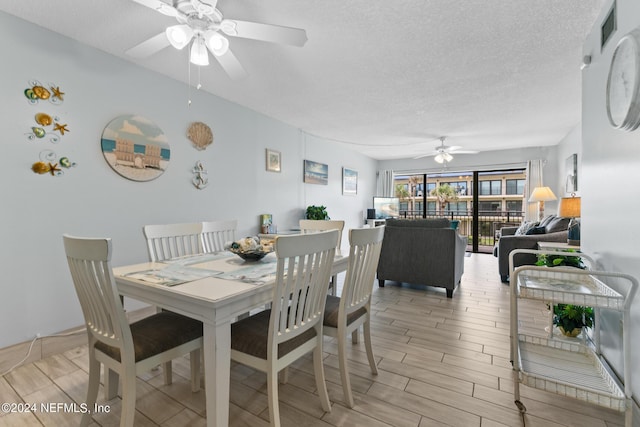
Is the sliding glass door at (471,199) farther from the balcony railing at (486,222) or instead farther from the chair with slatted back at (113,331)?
the chair with slatted back at (113,331)

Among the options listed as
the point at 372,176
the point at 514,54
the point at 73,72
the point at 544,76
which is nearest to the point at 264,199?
the point at 73,72

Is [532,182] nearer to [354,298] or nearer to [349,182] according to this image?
[349,182]

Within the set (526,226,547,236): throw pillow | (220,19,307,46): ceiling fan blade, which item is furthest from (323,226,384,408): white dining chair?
(526,226,547,236): throw pillow

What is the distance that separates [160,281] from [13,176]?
1628 mm

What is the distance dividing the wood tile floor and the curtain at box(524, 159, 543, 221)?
15.4ft

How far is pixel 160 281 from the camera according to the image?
4.53 feet

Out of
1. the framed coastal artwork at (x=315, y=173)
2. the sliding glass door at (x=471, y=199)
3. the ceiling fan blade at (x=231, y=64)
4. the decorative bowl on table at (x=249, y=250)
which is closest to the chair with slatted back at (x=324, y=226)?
the decorative bowl on table at (x=249, y=250)

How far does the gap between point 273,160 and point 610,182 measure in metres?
3.61

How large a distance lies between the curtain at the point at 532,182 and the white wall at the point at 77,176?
592 cm

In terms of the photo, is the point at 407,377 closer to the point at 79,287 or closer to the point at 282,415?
the point at 282,415

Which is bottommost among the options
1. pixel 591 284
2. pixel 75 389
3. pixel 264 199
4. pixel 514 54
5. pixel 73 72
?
pixel 75 389

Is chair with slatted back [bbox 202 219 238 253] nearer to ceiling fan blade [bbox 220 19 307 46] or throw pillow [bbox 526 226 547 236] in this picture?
ceiling fan blade [bbox 220 19 307 46]

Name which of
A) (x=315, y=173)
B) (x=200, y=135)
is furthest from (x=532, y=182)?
(x=200, y=135)

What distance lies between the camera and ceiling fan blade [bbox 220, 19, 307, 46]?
1612 millimetres
